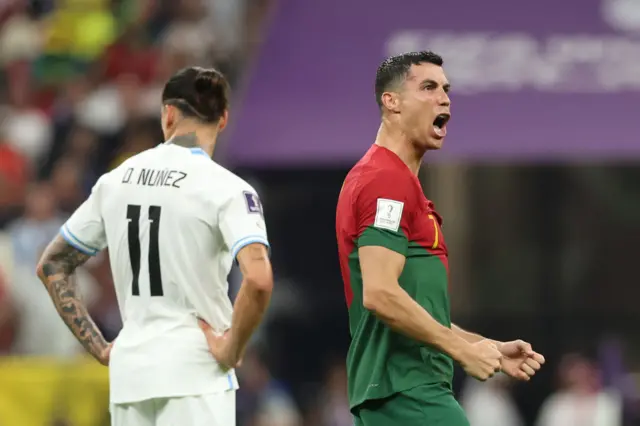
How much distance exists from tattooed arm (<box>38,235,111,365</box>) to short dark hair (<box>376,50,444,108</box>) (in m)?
1.40

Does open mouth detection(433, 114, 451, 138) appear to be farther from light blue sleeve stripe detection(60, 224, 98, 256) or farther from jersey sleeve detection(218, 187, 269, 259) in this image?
light blue sleeve stripe detection(60, 224, 98, 256)

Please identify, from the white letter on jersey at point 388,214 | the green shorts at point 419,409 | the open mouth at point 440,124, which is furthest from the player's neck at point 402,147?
the green shorts at point 419,409

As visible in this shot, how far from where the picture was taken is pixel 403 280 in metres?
5.26

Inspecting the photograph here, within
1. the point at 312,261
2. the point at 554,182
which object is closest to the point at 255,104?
the point at 312,261

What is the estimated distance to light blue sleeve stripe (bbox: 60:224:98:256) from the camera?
5.80 m

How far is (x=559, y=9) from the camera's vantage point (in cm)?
1038

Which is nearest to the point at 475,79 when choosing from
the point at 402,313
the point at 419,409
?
the point at 419,409

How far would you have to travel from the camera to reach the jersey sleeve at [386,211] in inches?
201

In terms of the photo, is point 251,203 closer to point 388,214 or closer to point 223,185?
point 223,185

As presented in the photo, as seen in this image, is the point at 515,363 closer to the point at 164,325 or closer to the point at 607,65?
the point at 164,325

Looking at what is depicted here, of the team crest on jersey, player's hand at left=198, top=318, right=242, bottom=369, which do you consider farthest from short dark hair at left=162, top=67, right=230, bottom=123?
player's hand at left=198, top=318, right=242, bottom=369

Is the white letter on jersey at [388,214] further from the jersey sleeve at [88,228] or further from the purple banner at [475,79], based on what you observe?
the purple banner at [475,79]

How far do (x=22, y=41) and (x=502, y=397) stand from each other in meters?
5.75

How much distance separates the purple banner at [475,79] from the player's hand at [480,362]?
5202 mm
